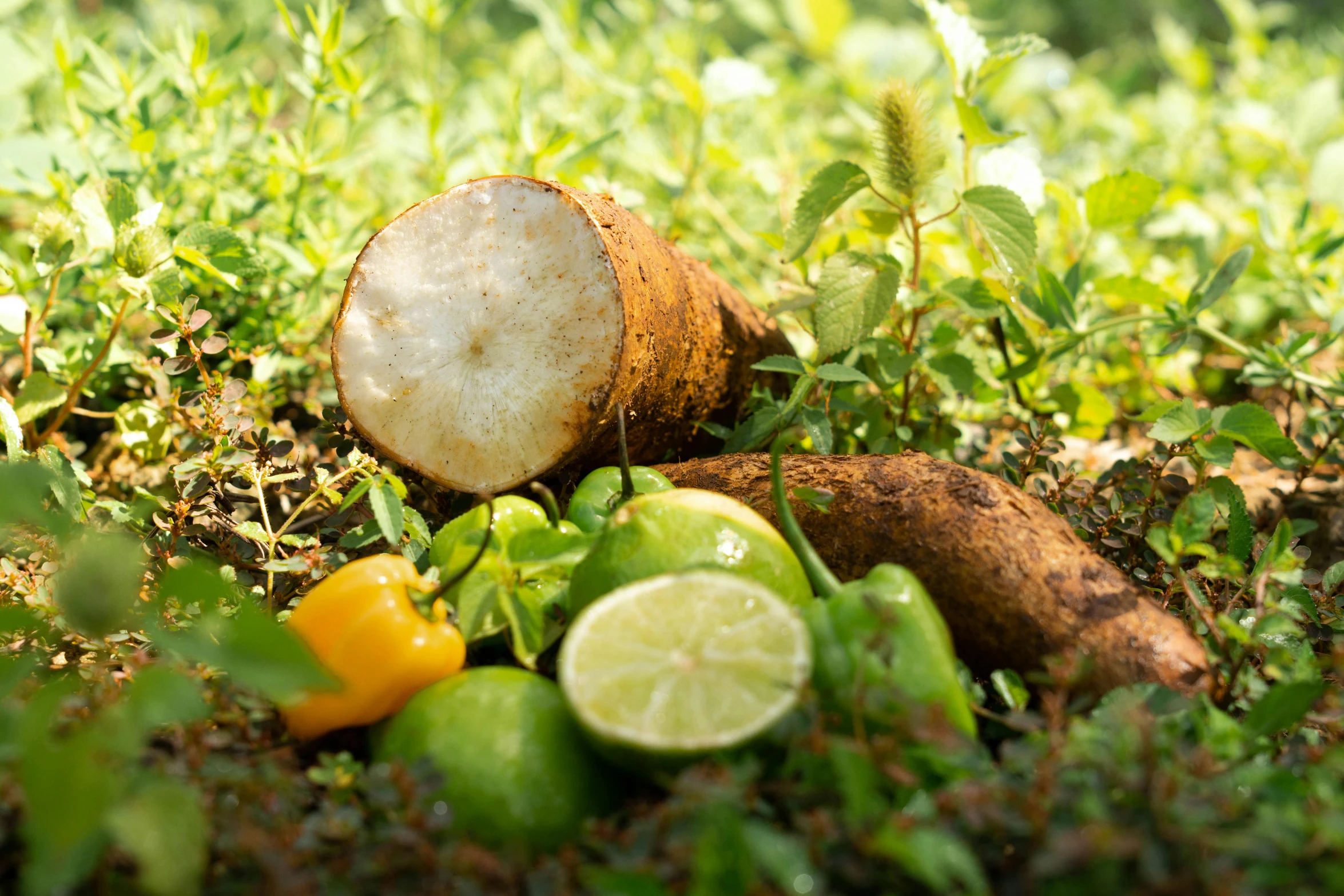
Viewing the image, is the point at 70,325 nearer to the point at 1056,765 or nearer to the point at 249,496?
the point at 249,496

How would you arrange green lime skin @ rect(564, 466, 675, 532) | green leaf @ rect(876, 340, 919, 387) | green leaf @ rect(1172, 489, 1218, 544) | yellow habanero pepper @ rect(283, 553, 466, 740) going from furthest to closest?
green leaf @ rect(876, 340, 919, 387) < green lime skin @ rect(564, 466, 675, 532) < green leaf @ rect(1172, 489, 1218, 544) < yellow habanero pepper @ rect(283, 553, 466, 740)

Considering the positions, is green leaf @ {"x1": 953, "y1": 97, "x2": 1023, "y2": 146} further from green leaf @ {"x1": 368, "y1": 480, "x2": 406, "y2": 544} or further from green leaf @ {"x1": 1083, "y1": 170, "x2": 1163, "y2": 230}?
green leaf @ {"x1": 368, "y1": 480, "x2": 406, "y2": 544}

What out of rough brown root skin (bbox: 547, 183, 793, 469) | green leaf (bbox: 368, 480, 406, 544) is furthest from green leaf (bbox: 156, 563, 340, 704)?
rough brown root skin (bbox: 547, 183, 793, 469)

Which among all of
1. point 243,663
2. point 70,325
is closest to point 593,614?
point 243,663

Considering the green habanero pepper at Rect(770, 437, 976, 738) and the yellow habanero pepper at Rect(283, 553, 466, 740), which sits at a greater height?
the green habanero pepper at Rect(770, 437, 976, 738)

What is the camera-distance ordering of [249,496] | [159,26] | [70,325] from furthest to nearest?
[159,26]
[70,325]
[249,496]

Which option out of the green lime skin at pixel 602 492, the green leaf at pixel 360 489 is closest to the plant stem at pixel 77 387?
the green leaf at pixel 360 489
